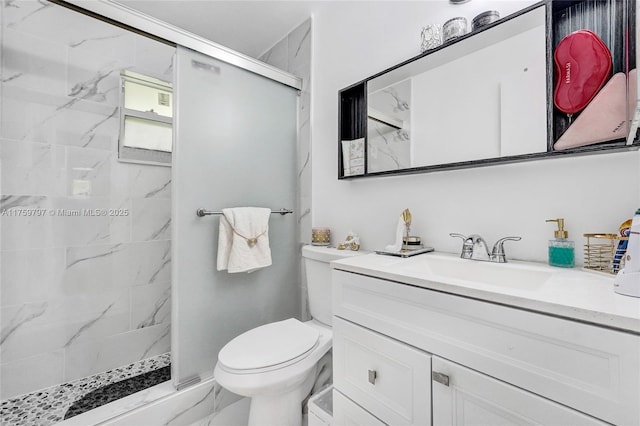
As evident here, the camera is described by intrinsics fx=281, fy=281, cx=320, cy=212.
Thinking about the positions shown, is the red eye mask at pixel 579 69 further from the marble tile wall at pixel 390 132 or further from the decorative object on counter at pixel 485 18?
the marble tile wall at pixel 390 132

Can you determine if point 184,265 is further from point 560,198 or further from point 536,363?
point 560,198

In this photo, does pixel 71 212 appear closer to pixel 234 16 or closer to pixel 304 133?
pixel 304 133

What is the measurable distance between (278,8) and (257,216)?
133 cm

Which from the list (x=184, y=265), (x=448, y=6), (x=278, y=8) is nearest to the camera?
(x=448, y=6)

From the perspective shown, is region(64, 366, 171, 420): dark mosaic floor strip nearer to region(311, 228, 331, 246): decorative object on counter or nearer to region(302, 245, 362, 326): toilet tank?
region(302, 245, 362, 326): toilet tank

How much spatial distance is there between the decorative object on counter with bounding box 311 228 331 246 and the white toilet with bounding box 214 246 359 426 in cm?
16

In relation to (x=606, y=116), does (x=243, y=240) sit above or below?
below

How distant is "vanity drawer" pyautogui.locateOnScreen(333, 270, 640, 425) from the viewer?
1.58 feet

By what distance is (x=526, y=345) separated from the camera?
1.89 feet

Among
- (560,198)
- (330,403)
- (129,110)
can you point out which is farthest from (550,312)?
(129,110)

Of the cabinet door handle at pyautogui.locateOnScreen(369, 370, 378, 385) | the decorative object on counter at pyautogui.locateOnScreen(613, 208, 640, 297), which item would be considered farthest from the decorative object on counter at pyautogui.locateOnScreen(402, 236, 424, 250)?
the decorative object on counter at pyautogui.locateOnScreen(613, 208, 640, 297)

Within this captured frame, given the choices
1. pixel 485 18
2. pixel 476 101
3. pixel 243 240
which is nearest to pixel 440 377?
pixel 476 101

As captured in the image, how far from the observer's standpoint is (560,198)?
0.90 m

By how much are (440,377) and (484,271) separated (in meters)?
0.40
